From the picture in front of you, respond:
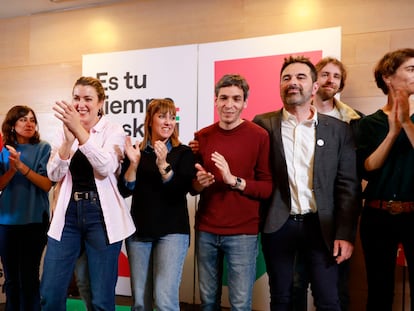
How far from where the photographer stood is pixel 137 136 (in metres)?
3.69

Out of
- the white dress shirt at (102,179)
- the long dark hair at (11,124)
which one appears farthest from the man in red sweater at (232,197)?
the long dark hair at (11,124)

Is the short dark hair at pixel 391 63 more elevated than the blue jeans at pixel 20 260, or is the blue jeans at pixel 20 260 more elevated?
the short dark hair at pixel 391 63

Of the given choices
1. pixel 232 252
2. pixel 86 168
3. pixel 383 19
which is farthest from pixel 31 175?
pixel 383 19

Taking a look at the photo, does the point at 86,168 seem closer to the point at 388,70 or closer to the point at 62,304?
the point at 62,304

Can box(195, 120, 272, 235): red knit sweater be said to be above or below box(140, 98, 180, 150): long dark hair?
below

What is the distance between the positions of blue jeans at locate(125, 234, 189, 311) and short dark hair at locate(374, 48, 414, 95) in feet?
4.47

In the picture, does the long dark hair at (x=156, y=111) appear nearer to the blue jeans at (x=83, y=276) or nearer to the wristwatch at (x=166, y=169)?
the wristwatch at (x=166, y=169)

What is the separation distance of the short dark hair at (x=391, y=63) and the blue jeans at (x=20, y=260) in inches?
94.1

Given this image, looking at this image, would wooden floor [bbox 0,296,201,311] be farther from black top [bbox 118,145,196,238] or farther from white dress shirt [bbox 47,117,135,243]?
white dress shirt [bbox 47,117,135,243]

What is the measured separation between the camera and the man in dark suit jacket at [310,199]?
2039 mm

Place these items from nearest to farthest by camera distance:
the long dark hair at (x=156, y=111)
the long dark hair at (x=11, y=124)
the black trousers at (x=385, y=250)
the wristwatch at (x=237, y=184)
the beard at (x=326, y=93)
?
the black trousers at (x=385, y=250)
the wristwatch at (x=237, y=184)
the long dark hair at (x=156, y=111)
the beard at (x=326, y=93)
the long dark hair at (x=11, y=124)

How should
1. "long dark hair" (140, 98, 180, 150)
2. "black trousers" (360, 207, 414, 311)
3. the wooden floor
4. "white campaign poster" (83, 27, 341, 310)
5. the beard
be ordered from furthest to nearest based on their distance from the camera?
the wooden floor
"white campaign poster" (83, 27, 341, 310)
the beard
"long dark hair" (140, 98, 180, 150)
"black trousers" (360, 207, 414, 311)

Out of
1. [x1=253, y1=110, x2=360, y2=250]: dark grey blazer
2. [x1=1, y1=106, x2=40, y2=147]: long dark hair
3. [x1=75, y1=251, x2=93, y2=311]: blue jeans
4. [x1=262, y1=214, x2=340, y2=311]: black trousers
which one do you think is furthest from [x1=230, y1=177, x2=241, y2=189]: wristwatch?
[x1=1, y1=106, x2=40, y2=147]: long dark hair

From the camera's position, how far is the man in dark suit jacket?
6.69ft
